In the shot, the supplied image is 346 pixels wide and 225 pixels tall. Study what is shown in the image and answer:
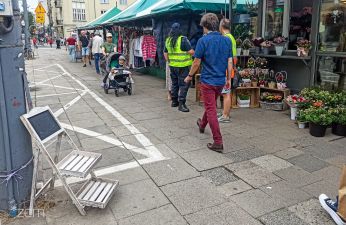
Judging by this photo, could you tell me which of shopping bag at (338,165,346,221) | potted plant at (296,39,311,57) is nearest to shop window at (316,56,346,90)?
potted plant at (296,39,311,57)

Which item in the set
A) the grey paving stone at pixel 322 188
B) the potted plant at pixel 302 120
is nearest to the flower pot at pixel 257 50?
the potted plant at pixel 302 120

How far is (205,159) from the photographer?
14.9 ft

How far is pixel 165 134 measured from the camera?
18.7ft

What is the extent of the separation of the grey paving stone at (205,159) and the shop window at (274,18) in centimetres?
433

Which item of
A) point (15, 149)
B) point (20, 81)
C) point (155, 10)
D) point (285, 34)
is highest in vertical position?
point (155, 10)

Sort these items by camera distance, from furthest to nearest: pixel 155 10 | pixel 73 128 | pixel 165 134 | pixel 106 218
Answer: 1. pixel 155 10
2. pixel 73 128
3. pixel 165 134
4. pixel 106 218

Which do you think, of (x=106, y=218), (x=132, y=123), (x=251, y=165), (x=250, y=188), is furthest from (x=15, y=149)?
(x=132, y=123)

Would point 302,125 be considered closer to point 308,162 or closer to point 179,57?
point 308,162

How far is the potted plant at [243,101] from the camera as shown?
7.44 metres

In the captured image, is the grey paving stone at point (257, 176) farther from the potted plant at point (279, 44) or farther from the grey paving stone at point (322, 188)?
the potted plant at point (279, 44)

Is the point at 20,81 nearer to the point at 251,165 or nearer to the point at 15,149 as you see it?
the point at 15,149

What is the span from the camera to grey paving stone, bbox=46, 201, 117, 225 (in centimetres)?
315

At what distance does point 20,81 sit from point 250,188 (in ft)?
8.74

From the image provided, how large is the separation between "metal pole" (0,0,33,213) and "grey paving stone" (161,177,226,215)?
1.51 m
